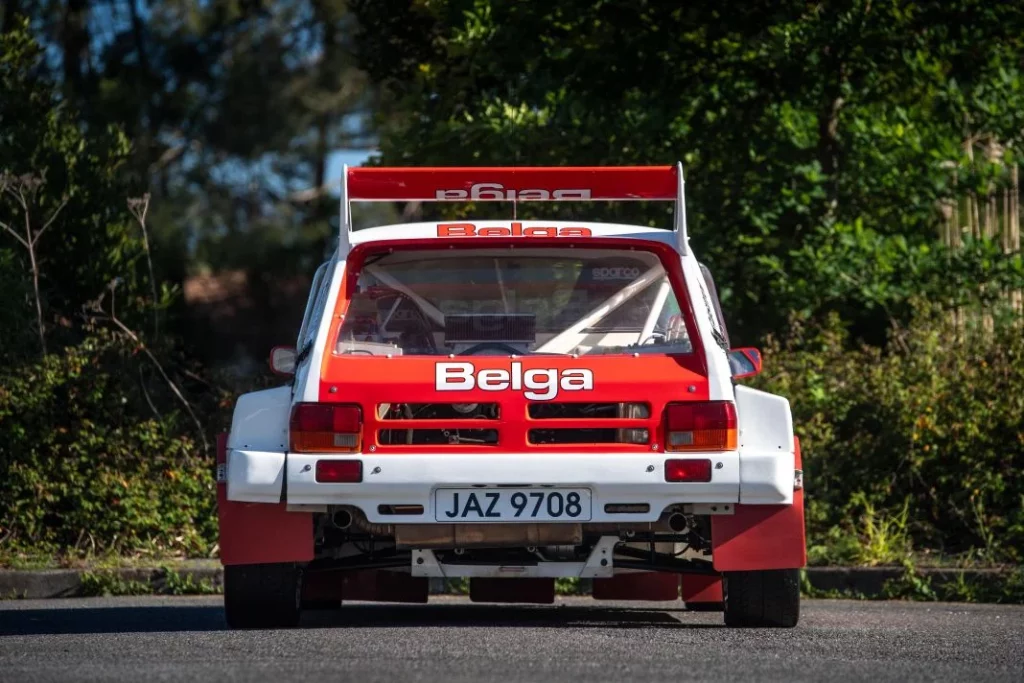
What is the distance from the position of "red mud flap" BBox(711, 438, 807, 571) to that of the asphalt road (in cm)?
31

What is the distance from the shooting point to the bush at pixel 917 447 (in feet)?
35.4

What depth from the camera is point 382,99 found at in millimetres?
32875

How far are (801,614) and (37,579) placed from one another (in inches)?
182

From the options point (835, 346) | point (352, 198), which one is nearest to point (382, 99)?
point (835, 346)

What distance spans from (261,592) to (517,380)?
147 cm

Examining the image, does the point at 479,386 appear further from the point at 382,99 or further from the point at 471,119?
the point at 382,99

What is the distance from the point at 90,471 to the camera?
11.2 m

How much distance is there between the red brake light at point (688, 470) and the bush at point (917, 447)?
3825 mm

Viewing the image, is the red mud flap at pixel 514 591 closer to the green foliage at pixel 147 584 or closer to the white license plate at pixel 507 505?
the white license plate at pixel 507 505

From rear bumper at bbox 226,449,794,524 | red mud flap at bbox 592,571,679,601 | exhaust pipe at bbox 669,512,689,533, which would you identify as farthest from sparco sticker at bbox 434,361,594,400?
red mud flap at bbox 592,571,679,601

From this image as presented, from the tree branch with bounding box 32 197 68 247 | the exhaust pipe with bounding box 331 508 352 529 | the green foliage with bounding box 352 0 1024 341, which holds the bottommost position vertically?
the exhaust pipe with bounding box 331 508 352 529

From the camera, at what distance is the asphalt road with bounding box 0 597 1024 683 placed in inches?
226

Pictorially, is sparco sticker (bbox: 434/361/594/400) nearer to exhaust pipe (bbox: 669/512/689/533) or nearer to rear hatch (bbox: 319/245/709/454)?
rear hatch (bbox: 319/245/709/454)

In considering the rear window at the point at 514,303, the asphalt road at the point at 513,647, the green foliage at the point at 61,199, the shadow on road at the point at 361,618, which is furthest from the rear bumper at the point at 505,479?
the green foliage at the point at 61,199
